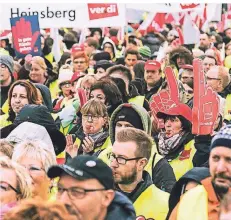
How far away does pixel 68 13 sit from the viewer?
13195 millimetres

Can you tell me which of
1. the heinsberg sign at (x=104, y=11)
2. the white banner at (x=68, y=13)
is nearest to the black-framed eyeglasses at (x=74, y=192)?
the white banner at (x=68, y=13)

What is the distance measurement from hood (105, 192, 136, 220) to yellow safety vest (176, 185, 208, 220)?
0.26m

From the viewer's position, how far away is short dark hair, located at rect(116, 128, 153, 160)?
19.3ft

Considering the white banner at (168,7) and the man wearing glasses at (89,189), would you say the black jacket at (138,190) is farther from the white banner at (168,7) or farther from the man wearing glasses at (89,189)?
the white banner at (168,7)

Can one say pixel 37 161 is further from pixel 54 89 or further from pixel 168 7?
pixel 168 7

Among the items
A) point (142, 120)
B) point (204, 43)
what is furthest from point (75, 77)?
point (204, 43)

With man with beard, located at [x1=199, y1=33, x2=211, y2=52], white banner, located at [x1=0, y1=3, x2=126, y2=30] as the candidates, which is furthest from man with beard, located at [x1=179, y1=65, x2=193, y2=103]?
man with beard, located at [x1=199, y1=33, x2=211, y2=52]

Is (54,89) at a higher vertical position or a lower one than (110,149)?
lower

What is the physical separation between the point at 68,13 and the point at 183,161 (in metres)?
6.43

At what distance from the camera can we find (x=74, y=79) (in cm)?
1098

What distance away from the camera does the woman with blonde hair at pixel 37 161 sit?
5277 mm

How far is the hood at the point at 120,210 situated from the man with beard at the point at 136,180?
0.92 metres

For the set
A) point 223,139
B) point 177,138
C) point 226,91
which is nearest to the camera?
point 223,139

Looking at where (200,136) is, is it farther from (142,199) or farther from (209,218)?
(209,218)
